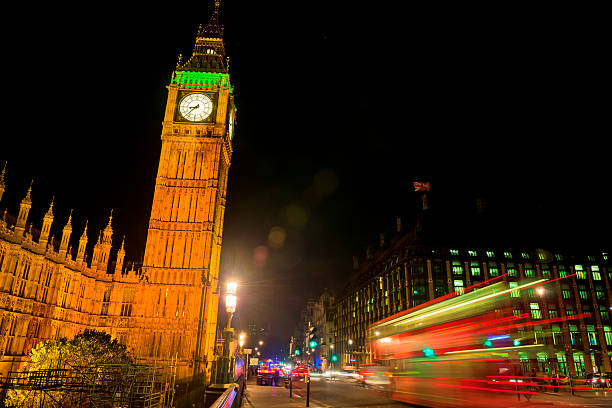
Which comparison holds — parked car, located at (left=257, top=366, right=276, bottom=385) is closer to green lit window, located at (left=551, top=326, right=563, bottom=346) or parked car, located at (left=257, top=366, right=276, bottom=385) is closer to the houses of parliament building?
the houses of parliament building

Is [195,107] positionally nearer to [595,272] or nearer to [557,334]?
[557,334]

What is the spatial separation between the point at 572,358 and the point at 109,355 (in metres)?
68.1

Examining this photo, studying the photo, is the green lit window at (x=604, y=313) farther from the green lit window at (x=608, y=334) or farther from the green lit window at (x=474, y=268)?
the green lit window at (x=474, y=268)

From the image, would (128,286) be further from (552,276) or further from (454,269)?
(552,276)

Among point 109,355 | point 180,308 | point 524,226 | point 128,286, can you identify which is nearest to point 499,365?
point 109,355

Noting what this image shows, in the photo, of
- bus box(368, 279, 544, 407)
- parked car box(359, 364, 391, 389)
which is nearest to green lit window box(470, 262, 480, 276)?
parked car box(359, 364, 391, 389)

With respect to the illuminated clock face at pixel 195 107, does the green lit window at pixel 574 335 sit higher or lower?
lower

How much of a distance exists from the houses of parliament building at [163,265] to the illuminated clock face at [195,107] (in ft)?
0.48

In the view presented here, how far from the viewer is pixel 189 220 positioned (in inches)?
2231

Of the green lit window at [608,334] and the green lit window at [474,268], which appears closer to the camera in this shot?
the green lit window at [608,334]

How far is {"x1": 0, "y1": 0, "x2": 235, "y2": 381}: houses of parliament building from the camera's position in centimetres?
4406

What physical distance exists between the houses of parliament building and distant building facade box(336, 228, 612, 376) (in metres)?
30.8

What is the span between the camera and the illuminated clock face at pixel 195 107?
60344 millimetres

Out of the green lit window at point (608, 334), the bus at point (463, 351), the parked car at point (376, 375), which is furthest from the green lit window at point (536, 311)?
the bus at point (463, 351)
